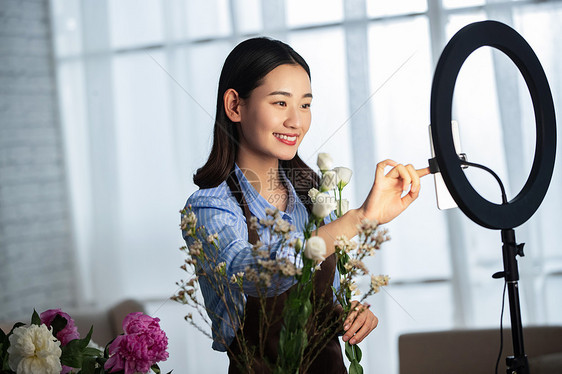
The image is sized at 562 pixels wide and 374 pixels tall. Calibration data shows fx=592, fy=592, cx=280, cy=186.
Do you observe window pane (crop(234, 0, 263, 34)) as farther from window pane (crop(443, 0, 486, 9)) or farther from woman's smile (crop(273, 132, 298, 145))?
woman's smile (crop(273, 132, 298, 145))

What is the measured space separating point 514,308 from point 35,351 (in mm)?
575

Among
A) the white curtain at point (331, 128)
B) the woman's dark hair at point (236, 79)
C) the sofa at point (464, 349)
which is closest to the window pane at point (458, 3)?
the white curtain at point (331, 128)

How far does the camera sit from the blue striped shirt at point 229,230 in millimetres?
854

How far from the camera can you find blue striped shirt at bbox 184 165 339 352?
85cm

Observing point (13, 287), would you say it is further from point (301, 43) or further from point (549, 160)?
point (549, 160)

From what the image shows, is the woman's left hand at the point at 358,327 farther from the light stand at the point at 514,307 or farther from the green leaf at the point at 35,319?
the green leaf at the point at 35,319

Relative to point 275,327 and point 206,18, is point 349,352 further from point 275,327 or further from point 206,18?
point 206,18

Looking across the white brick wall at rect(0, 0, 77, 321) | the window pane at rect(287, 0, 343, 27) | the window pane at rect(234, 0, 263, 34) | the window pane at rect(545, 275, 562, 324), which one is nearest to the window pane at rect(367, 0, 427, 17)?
the window pane at rect(287, 0, 343, 27)

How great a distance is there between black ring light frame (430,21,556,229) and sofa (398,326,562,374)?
137 cm

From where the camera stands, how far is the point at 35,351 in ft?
2.28

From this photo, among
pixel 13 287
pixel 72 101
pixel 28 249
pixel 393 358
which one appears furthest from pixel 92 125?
pixel 393 358

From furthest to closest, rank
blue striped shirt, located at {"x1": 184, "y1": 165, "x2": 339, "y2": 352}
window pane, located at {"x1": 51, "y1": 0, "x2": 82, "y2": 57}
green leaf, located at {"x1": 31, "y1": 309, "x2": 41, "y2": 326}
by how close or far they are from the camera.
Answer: window pane, located at {"x1": 51, "y1": 0, "x2": 82, "y2": 57}, blue striped shirt, located at {"x1": 184, "y1": 165, "x2": 339, "y2": 352}, green leaf, located at {"x1": 31, "y1": 309, "x2": 41, "y2": 326}

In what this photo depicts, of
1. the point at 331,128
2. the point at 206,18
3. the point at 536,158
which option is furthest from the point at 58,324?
the point at 206,18

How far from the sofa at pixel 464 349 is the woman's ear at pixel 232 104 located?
129 cm
